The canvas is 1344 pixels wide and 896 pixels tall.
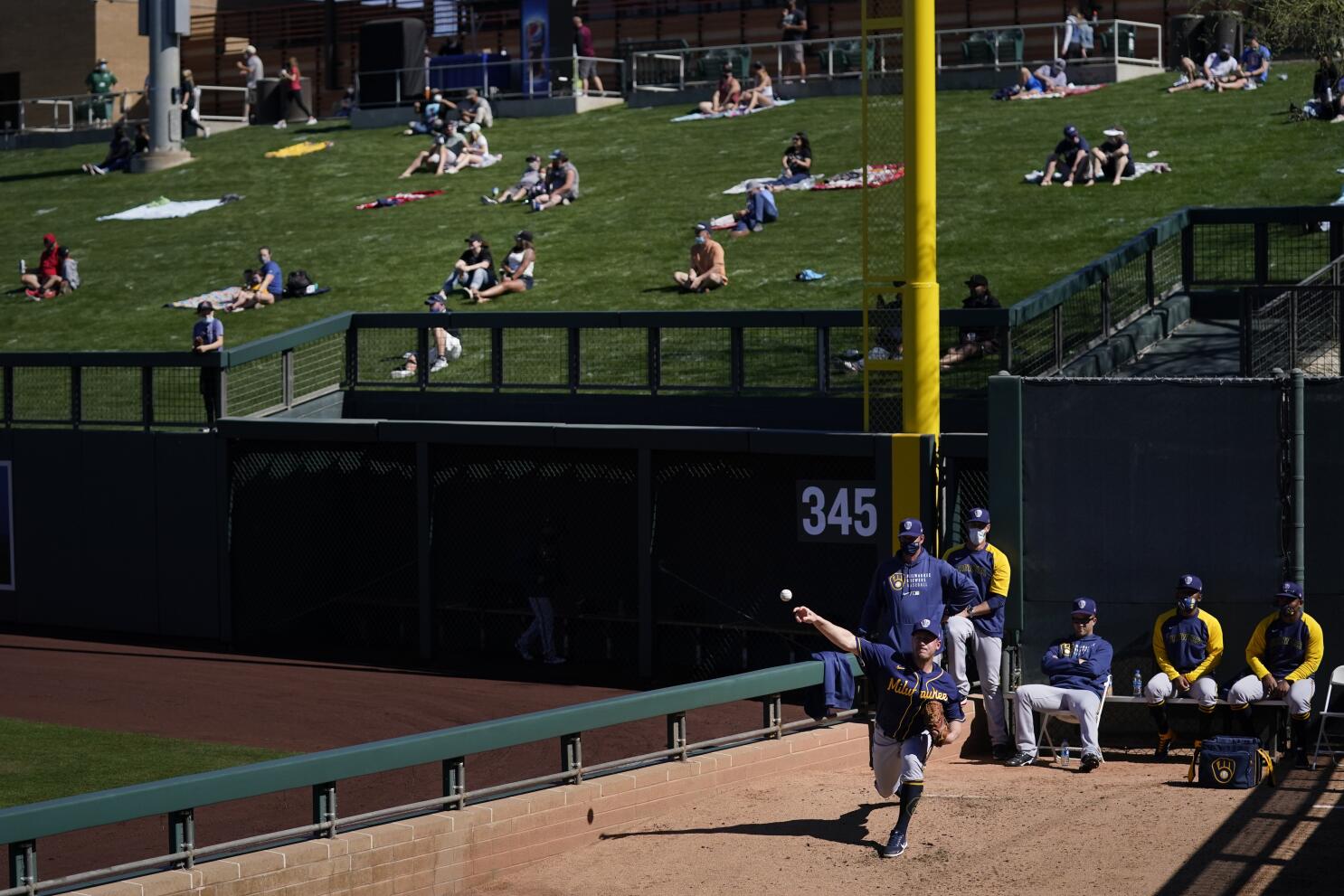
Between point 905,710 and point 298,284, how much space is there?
2070 centimetres

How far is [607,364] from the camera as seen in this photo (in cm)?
1892

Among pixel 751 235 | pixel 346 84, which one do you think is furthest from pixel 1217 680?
pixel 346 84

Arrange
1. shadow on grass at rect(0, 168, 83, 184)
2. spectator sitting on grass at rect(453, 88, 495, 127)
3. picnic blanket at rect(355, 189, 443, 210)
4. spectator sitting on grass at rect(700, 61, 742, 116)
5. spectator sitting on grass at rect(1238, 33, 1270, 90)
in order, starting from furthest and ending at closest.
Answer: shadow on grass at rect(0, 168, 83, 184) < spectator sitting on grass at rect(453, 88, 495, 127) < spectator sitting on grass at rect(700, 61, 742, 116) < picnic blanket at rect(355, 189, 443, 210) < spectator sitting on grass at rect(1238, 33, 1270, 90)

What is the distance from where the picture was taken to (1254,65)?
31844mm

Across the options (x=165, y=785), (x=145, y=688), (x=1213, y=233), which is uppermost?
(x=1213, y=233)

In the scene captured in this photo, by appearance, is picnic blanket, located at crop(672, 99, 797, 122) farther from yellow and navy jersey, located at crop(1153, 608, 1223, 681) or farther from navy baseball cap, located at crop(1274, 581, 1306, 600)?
navy baseball cap, located at crop(1274, 581, 1306, 600)

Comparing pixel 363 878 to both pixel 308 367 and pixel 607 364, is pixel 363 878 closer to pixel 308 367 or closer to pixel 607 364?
pixel 607 364

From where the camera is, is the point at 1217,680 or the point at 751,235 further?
the point at 751,235

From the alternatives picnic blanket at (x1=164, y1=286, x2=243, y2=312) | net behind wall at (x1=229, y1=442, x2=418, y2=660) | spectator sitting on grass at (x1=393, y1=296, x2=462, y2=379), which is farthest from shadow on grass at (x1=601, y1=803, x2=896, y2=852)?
picnic blanket at (x1=164, y1=286, x2=243, y2=312)

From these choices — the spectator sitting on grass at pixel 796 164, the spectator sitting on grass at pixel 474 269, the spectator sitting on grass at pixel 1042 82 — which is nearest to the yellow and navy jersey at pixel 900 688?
the spectator sitting on grass at pixel 474 269

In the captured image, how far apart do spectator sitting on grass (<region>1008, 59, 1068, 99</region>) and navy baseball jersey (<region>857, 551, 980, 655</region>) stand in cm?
2373

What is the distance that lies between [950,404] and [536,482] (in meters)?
4.14

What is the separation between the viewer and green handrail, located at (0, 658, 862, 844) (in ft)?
25.8

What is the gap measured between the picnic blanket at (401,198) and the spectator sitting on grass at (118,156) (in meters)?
11.2
